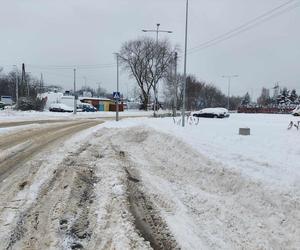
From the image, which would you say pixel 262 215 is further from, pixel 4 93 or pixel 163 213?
pixel 4 93

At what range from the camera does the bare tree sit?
80.9m

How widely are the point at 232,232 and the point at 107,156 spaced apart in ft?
25.3

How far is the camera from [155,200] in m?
8.18

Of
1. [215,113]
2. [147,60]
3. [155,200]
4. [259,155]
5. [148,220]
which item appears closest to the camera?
[148,220]

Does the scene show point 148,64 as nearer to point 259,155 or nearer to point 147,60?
point 147,60

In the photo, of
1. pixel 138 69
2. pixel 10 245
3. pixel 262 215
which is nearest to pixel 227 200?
pixel 262 215

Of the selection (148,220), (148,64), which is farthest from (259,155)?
(148,64)

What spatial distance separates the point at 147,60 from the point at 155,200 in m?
74.6

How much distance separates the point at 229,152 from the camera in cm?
1321

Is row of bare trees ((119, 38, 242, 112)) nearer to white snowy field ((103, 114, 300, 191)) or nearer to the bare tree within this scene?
the bare tree

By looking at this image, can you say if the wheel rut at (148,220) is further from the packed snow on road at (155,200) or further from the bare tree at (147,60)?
the bare tree at (147,60)

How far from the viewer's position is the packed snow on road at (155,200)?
19.8 feet

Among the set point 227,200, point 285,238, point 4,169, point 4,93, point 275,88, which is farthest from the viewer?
point 275,88

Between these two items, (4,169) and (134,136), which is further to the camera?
(134,136)
